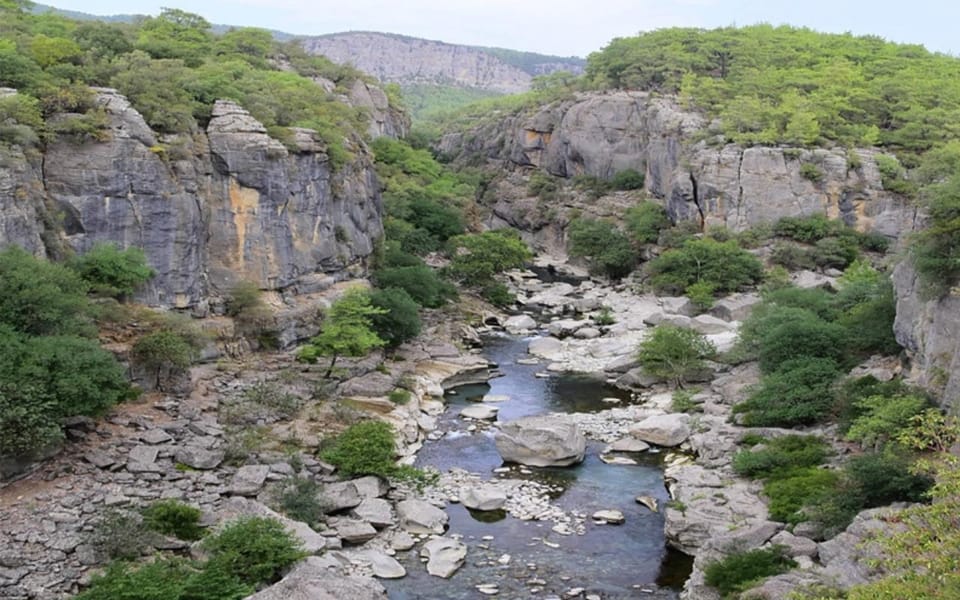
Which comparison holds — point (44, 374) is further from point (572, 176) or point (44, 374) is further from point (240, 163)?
point (572, 176)

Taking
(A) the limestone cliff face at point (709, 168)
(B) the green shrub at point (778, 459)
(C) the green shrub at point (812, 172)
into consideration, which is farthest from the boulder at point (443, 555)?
(C) the green shrub at point (812, 172)

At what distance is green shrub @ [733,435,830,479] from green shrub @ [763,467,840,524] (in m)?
0.58

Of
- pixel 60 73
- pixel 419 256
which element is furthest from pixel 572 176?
pixel 60 73

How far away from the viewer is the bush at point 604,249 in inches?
2254

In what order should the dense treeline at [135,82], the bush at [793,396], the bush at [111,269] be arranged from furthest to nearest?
the dense treeline at [135,82] → the bush at [111,269] → the bush at [793,396]

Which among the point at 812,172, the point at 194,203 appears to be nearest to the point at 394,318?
the point at 194,203

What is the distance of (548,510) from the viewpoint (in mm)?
21984

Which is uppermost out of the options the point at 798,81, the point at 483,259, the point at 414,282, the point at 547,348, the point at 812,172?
the point at 798,81

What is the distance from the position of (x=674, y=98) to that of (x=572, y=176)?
1138 cm

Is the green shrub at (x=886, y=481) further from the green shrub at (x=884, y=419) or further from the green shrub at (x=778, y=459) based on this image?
the green shrub at (x=778, y=459)

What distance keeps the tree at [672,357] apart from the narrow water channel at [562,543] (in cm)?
710

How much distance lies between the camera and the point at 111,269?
88.1 feet

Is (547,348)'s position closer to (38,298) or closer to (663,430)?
(663,430)

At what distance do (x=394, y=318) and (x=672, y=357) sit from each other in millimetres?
11370
